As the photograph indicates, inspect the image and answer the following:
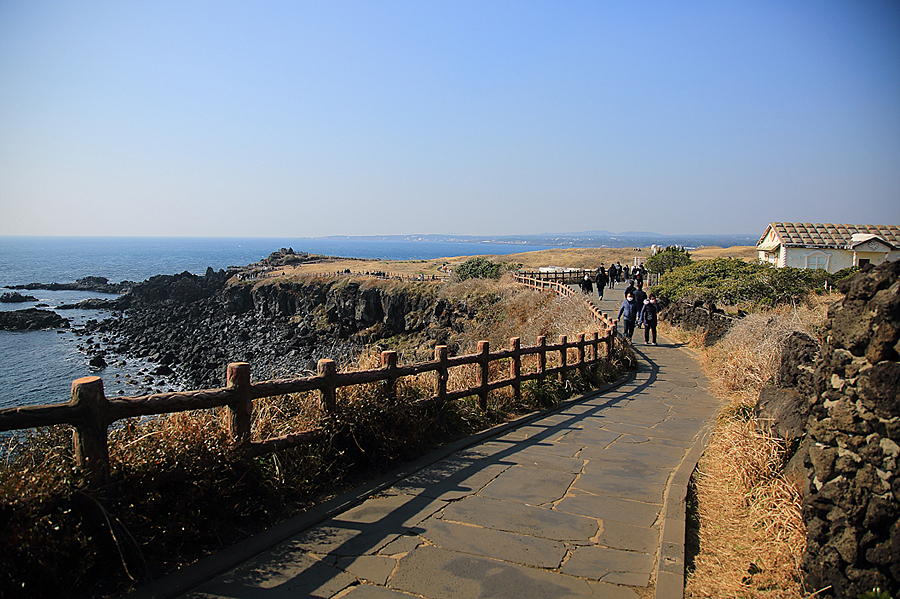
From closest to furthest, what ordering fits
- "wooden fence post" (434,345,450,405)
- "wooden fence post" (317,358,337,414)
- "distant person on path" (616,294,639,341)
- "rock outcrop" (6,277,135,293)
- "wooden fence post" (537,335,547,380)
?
"wooden fence post" (317,358,337,414), "wooden fence post" (434,345,450,405), "wooden fence post" (537,335,547,380), "distant person on path" (616,294,639,341), "rock outcrop" (6,277,135,293)

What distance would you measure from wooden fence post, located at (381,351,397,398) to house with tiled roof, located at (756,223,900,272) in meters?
33.4

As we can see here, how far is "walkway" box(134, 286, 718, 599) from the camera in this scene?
4141mm

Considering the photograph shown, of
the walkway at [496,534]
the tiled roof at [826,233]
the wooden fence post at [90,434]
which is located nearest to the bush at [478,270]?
the tiled roof at [826,233]

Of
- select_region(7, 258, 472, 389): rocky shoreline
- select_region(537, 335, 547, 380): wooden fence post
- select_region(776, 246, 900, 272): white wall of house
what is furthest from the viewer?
select_region(7, 258, 472, 389): rocky shoreline

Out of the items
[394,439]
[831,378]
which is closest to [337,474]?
[394,439]

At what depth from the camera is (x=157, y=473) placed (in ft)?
14.4

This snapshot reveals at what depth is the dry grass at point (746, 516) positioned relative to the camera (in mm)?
4359

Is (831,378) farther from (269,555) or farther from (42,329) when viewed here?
(42,329)

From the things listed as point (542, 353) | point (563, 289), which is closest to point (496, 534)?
point (542, 353)

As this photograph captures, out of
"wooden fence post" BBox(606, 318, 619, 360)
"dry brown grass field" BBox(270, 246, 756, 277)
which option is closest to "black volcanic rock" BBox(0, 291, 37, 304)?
"dry brown grass field" BBox(270, 246, 756, 277)

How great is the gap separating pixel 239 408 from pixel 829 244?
38.2 meters

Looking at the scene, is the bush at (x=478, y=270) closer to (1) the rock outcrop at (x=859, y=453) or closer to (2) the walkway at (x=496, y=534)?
(2) the walkway at (x=496, y=534)

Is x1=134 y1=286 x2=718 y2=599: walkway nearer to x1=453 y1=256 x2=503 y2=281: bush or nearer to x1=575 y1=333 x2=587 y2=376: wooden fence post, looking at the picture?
x1=575 y1=333 x2=587 y2=376: wooden fence post

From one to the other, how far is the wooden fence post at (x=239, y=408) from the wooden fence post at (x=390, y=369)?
1.97 meters
